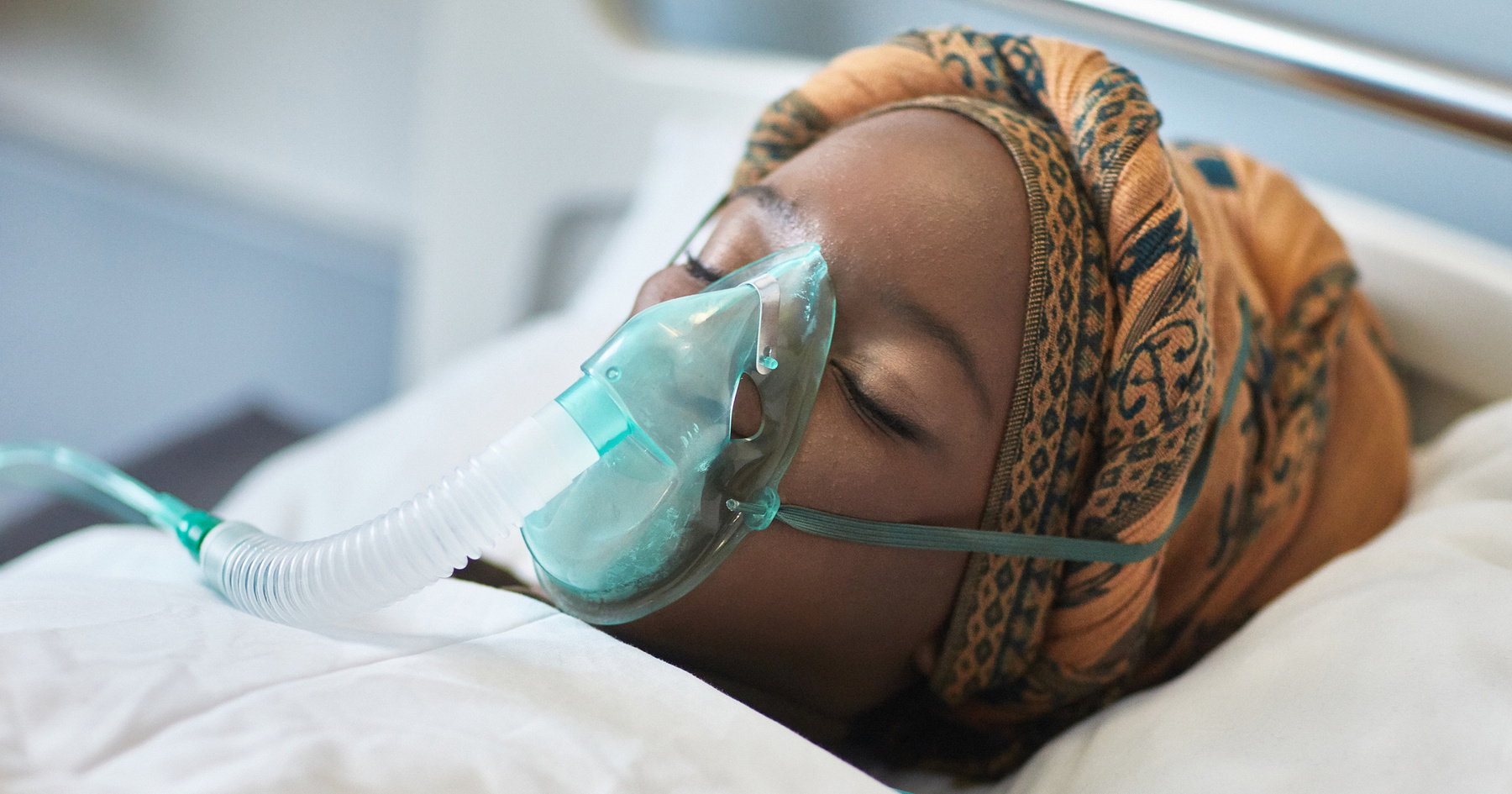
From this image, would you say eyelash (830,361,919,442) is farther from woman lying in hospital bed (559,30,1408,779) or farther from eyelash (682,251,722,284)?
eyelash (682,251,722,284)

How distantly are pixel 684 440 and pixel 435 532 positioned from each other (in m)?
0.17

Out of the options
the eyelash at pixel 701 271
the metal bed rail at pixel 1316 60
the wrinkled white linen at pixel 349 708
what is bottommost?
the wrinkled white linen at pixel 349 708

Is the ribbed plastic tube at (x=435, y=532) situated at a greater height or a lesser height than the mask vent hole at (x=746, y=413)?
lesser

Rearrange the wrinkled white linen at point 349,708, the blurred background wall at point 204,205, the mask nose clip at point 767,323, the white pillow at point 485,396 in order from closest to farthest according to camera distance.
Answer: the wrinkled white linen at point 349,708 → the mask nose clip at point 767,323 → the white pillow at point 485,396 → the blurred background wall at point 204,205

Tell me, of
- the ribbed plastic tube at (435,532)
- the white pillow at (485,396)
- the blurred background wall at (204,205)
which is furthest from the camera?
the blurred background wall at (204,205)

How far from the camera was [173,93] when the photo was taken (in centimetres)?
288

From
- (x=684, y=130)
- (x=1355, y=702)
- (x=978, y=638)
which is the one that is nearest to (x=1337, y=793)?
(x=1355, y=702)

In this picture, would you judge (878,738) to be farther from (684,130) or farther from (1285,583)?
(684,130)

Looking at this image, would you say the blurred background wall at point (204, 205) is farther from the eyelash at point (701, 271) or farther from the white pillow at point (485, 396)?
the eyelash at point (701, 271)

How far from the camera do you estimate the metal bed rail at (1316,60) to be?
1101mm

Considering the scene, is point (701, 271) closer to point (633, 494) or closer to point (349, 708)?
point (633, 494)

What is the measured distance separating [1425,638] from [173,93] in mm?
3203

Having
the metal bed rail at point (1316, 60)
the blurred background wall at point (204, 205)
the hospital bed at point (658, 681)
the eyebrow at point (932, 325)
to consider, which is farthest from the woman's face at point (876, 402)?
the blurred background wall at point (204, 205)

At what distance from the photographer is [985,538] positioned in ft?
2.50
